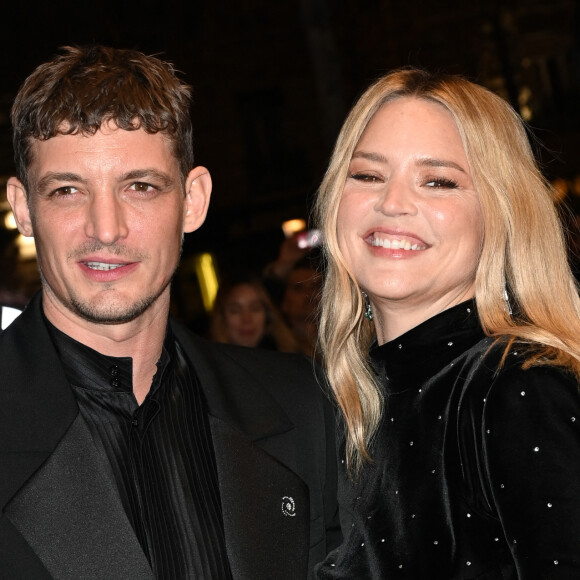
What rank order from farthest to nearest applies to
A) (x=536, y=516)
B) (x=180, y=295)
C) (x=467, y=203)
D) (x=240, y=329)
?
(x=180, y=295) → (x=240, y=329) → (x=467, y=203) → (x=536, y=516)

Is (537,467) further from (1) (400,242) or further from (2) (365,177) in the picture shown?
(2) (365,177)

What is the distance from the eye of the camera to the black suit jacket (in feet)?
7.91

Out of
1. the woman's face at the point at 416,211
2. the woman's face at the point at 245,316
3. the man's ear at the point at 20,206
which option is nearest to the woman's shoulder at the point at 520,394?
the woman's face at the point at 416,211

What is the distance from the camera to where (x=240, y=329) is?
6438mm

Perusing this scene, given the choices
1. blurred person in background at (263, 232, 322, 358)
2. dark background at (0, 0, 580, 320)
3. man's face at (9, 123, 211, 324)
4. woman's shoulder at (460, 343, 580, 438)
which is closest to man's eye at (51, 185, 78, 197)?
man's face at (9, 123, 211, 324)

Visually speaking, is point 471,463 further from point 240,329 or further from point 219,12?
point 219,12

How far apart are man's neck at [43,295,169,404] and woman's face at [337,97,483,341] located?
708 millimetres

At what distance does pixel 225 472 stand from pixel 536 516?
0.98 m

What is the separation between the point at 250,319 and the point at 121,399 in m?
3.75

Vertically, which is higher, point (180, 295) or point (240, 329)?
point (240, 329)

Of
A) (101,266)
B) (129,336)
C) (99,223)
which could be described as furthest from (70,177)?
(129,336)

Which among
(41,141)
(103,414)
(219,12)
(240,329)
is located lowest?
(240,329)

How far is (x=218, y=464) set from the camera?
2783 mm

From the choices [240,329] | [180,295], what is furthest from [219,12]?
[240,329]
